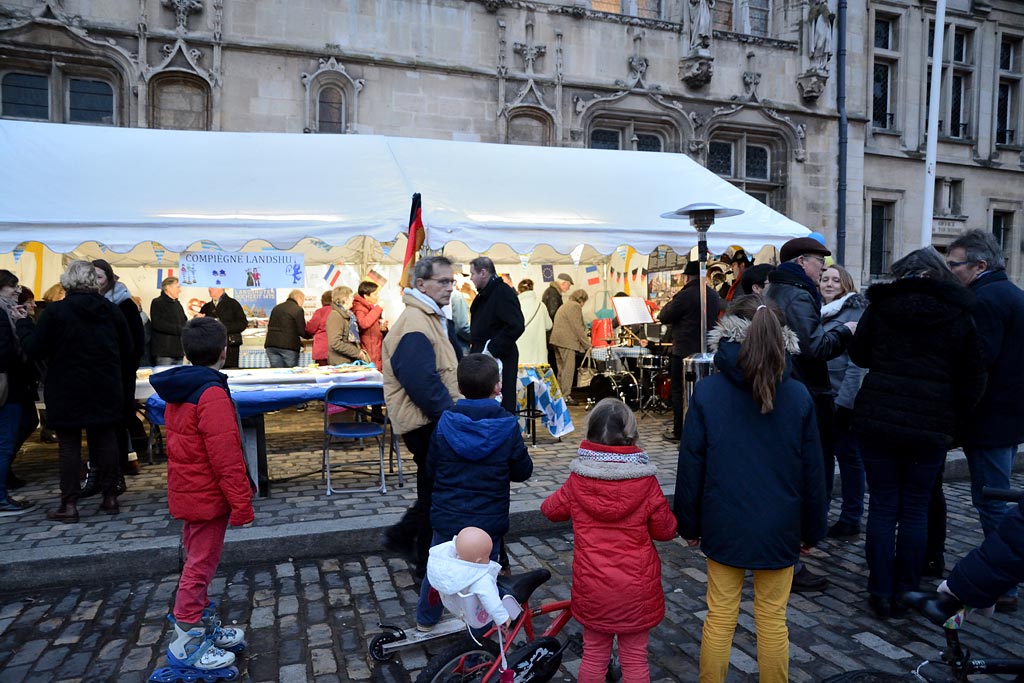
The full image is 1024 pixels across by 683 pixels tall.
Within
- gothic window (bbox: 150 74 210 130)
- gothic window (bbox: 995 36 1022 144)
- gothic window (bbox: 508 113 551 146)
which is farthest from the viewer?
gothic window (bbox: 995 36 1022 144)

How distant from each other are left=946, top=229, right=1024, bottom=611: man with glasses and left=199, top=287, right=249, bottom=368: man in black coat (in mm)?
9027

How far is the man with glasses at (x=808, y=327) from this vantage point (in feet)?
13.0

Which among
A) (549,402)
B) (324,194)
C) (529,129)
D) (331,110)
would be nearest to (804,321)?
(549,402)

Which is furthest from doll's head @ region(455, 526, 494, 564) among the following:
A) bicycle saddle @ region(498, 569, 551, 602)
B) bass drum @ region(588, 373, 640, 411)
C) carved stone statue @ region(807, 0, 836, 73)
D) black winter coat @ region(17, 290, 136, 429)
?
carved stone statue @ region(807, 0, 836, 73)

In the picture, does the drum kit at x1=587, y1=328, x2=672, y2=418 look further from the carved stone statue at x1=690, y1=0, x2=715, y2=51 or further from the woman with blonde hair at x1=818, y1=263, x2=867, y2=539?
the carved stone statue at x1=690, y1=0, x2=715, y2=51

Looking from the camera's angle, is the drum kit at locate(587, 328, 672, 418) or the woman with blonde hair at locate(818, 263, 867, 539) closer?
the woman with blonde hair at locate(818, 263, 867, 539)

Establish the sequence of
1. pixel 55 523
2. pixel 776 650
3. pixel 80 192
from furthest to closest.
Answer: pixel 80 192 < pixel 55 523 < pixel 776 650

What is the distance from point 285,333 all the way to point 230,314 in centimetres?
94

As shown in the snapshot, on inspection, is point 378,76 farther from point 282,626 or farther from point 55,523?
point 282,626

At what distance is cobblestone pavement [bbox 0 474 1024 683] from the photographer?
10.5ft

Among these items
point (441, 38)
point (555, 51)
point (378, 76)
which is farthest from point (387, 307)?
point (555, 51)

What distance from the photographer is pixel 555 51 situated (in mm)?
13016

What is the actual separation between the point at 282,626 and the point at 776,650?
7.80 feet

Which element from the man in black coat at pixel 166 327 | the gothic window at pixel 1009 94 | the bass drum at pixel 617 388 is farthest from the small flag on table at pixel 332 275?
the gothic window at pixel 1009 94
